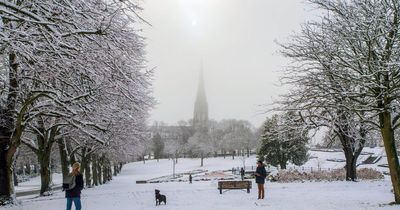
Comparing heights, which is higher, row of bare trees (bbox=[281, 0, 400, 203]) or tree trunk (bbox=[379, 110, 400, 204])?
row of bare trees (bbox=[281, 0, 400, 203])

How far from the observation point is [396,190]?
14.0m

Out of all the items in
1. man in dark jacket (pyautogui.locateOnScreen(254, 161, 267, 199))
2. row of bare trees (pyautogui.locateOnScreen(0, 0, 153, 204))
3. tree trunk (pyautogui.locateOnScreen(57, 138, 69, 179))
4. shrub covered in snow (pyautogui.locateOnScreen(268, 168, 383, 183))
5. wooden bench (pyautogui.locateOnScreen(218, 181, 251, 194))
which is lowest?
shrub covered in snow (pyautogui.locateOnScreen(268, 168, 383, 183))

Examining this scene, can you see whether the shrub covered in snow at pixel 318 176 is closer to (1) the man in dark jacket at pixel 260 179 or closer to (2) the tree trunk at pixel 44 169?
(1) the man in dark jacket at pixel 260 179

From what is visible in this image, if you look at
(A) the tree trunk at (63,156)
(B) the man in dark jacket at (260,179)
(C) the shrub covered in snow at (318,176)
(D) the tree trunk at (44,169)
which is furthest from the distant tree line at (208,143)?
(B) the man in dark jacket at (260,179)

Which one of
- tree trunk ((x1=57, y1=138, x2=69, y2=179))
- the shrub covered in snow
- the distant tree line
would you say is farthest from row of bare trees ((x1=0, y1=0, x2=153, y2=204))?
the distant tree line

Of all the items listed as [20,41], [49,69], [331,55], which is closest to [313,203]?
[331,55]

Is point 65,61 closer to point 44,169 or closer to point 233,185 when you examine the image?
point 233,185

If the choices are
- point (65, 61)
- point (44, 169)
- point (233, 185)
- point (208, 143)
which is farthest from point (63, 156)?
Result: point (208, 143)

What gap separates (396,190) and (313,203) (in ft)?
9.65

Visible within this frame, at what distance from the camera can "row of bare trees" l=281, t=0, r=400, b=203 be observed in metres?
12.9

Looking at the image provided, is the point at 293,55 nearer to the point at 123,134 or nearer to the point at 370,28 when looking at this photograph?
the point at 370,28

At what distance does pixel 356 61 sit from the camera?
45.4 feet

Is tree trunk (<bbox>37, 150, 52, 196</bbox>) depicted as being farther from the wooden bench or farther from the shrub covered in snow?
the shrub covered in snow

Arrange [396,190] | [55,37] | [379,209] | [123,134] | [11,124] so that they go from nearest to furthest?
[55,37]
[379,209]
[396,190]
[11,124]
[123,134]
